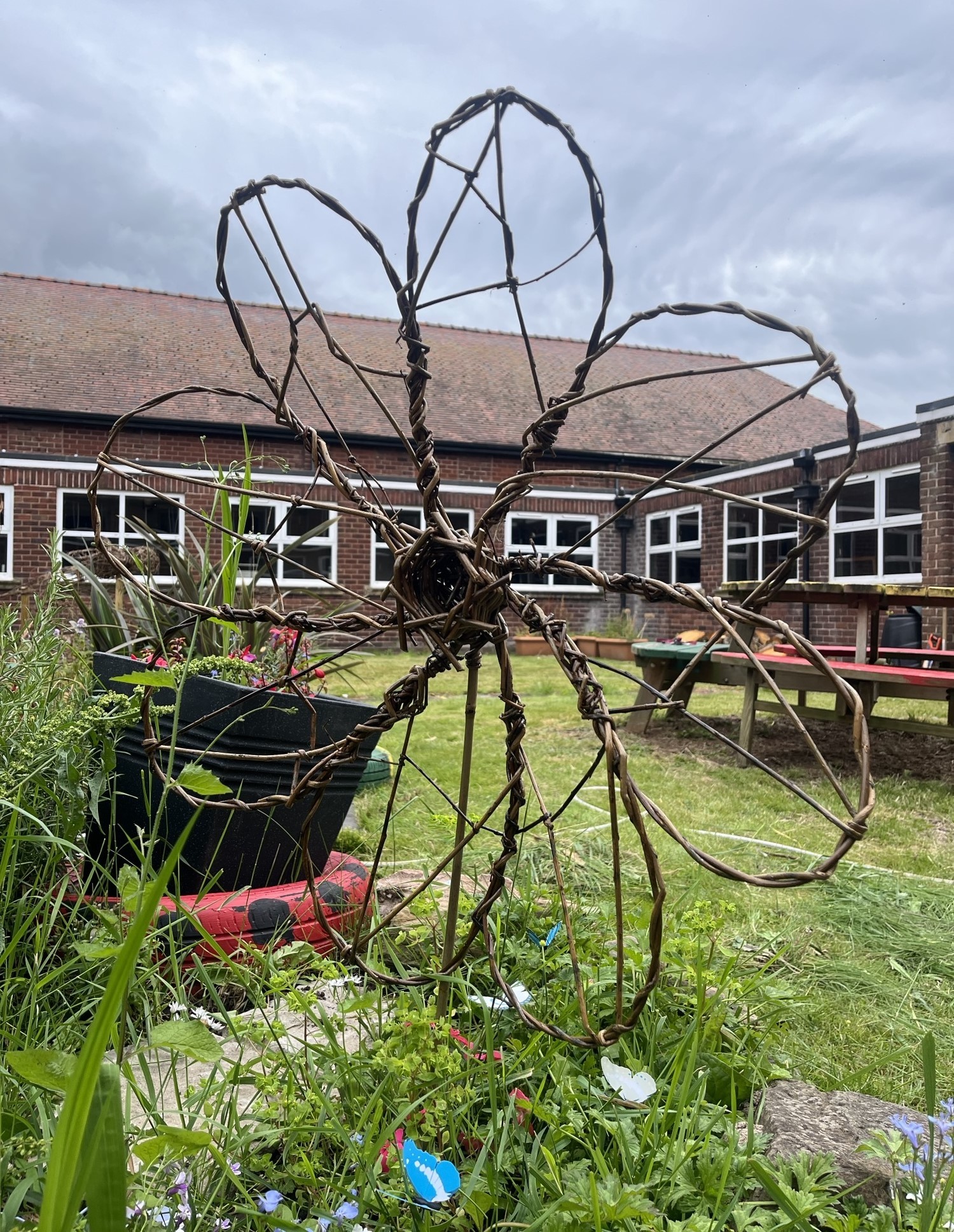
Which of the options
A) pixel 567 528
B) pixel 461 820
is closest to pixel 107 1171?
pixel 461 820

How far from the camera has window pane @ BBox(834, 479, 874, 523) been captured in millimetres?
11352

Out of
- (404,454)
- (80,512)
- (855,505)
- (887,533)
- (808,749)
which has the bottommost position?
(808,749)

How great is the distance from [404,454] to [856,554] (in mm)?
7776

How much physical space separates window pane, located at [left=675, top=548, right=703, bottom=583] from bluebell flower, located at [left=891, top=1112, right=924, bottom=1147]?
13.5 metres

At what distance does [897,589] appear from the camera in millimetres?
4328

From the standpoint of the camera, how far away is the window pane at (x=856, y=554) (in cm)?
1060

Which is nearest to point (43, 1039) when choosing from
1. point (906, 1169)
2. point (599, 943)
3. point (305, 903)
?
point (305, 903)

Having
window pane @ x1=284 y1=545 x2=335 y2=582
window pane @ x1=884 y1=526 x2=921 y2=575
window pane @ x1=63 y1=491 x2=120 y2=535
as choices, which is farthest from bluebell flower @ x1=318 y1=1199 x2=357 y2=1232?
window pane @ x1=284 y1=545 x2=335 y2=582

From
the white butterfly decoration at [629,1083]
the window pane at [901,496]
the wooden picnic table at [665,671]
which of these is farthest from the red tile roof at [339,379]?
the white butterfly decoration at [629,1083]

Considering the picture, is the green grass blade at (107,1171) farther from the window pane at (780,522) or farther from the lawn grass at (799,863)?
the window pane at (780,522)

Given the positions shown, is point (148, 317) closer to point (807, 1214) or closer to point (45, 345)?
point (45, 345)

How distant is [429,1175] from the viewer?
0.79 meters

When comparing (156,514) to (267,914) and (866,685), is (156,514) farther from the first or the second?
(267,914)

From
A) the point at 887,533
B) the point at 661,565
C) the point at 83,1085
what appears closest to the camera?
the point at 83,1085
